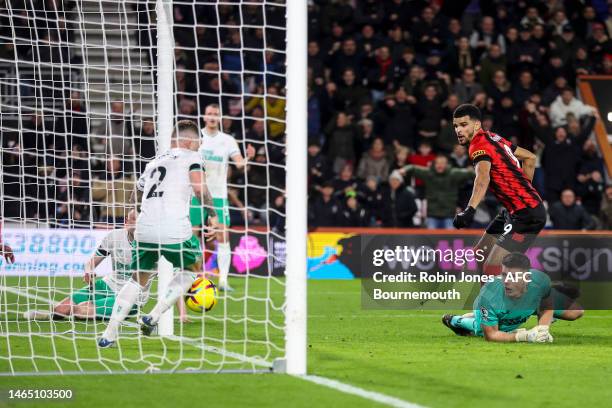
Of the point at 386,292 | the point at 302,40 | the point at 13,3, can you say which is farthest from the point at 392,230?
the point at 302,40

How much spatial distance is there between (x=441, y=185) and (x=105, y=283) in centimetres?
943

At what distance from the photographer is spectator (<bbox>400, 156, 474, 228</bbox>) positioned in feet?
60.7

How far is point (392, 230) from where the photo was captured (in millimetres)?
18422

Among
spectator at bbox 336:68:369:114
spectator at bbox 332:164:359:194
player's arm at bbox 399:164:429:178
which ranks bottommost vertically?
spectator at bbox 332:164:359:194

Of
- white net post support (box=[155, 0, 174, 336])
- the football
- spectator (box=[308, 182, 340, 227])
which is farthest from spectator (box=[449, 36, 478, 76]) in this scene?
white net post support (box=[155, 0, 174, 336])

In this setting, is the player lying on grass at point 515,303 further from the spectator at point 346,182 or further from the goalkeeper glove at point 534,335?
the spectator at point 346,182

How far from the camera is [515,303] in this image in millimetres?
9102

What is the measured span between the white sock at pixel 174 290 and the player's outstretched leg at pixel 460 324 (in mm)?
2489

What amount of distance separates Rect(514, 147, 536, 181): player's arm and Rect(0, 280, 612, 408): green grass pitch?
57.7 inches

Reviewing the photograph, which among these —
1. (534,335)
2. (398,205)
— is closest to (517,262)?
(534,335)

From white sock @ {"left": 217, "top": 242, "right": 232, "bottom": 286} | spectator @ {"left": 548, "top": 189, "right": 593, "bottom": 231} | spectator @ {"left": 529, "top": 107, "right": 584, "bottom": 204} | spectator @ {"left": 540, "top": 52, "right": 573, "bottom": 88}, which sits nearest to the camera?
A: white sock @ {"left": 217, "top": 242, "right": 232, "bottom": 286}

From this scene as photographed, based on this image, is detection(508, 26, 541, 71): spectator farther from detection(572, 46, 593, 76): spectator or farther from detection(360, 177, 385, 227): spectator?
detection(360, 177, 385, 227): spectator

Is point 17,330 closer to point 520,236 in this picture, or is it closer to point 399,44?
point 520,236

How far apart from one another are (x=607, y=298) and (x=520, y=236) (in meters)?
5.11
